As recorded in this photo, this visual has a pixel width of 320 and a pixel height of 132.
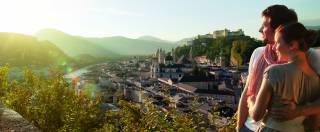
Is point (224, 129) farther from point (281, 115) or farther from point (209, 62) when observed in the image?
point (209, 62)

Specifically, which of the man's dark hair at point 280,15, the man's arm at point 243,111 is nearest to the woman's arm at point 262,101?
the man's arm at point 243,111

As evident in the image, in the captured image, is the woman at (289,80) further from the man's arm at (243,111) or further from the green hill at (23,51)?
the green hill at (23,51)

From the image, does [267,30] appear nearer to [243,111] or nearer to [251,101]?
[251,101]

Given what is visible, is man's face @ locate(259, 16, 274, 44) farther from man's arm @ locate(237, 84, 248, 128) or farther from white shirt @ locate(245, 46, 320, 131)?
man's arm @ locate(237, 84, 248, 128)

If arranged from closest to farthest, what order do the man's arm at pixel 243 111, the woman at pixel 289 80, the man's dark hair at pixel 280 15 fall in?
1. the woman at pixel 289 80
2. the man's dark hair at pixel 280 15
3. the man's arm at pixel 243 111

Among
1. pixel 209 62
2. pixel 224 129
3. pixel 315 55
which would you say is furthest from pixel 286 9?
pixel 209 62

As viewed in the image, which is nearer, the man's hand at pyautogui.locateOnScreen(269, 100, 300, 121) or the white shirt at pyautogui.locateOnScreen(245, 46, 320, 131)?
the man's hand at pyautogui.locateOnScreen(269, 100, 300, 121)

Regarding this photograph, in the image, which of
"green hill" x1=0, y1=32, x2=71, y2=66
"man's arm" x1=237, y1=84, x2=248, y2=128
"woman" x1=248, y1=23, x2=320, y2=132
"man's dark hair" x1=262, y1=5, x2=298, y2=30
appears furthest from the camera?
"green hill" x1=0, y1=32, x2=71, y2=66

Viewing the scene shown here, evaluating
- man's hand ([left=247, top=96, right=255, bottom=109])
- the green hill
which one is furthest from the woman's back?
the green hill

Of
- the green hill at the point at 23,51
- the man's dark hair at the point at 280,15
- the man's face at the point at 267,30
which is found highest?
the man's dark hair at the point at 280,15
